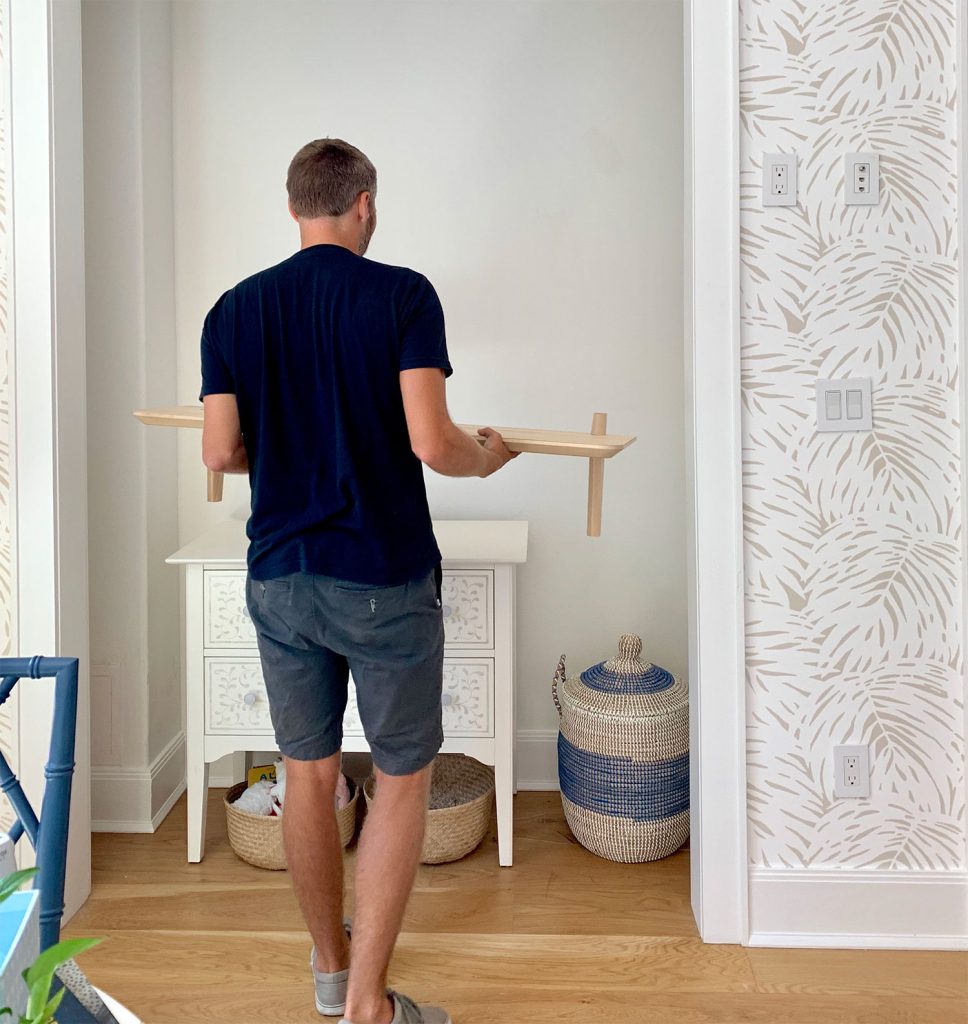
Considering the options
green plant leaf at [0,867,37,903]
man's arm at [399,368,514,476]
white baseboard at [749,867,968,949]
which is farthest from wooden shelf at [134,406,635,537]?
green plant leaf at [0,867,37,903]

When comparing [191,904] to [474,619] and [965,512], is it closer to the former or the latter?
[474,619]

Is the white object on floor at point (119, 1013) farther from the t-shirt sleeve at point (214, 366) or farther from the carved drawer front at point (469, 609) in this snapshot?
the carved drawer front at point (469, 609)

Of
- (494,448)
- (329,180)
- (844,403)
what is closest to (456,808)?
(494,448)

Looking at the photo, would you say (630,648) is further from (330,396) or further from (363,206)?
(363,206)

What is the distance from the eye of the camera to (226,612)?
248 centimetres

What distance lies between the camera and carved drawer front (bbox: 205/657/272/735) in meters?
2.48

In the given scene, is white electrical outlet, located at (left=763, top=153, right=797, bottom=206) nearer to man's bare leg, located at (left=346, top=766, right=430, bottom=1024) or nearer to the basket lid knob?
the basket lid knob

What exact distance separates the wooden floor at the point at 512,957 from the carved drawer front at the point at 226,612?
1.88 ft

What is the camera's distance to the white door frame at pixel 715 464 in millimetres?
2033

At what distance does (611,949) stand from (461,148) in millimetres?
2123

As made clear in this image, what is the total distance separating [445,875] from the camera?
2.47 meters

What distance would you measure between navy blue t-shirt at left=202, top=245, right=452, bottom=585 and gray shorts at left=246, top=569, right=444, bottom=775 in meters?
0.04

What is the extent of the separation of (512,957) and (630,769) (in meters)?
0.58

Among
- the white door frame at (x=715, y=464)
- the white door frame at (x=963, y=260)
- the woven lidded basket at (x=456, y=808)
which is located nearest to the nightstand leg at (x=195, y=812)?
the woven lidded basket at (x=456, y=808)
